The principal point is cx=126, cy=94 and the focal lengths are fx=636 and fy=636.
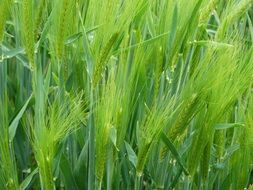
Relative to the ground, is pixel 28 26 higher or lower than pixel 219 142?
higher

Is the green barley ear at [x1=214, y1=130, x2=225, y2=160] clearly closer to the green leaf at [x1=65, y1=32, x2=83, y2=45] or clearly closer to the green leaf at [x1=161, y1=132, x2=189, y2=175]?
the green leaf at [x1=161, y1=132, x2=189, y2=175]

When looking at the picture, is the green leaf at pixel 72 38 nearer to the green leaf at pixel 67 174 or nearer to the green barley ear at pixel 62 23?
the green barley ear at pixel 62 23

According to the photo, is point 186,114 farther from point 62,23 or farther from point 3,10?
point 3,10

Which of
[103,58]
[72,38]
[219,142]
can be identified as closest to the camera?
[103,58]

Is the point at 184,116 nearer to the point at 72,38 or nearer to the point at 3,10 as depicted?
the point at 72,38

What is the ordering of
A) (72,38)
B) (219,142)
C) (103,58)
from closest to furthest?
(103,58) → (72,38) → (219,142)

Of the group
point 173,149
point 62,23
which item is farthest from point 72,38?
point 173,149

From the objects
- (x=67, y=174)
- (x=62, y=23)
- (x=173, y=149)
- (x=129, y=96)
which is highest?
(x=62, y=23)

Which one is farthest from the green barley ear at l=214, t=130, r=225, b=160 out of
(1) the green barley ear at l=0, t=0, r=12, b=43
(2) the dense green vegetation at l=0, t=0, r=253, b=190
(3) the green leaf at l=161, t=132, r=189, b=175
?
(1) the green barley ear at l=0, t=0, r=12, b=43

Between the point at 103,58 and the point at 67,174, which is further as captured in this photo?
the point at 67,174
